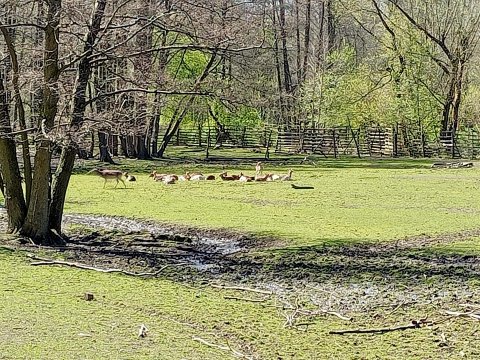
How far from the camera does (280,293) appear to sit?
9633mm

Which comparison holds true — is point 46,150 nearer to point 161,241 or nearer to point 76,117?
point 76,117

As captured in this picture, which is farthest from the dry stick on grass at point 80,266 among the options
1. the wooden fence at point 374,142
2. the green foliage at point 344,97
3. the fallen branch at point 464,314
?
the green foliage at point 344,97

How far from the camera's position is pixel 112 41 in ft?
40.9

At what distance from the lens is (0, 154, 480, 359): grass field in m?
6.98

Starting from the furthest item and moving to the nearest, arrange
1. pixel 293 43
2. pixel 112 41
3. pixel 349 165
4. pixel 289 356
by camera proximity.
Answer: pixel 293 43 → pixel 349 165 → pixel 112 41 → pixel 289 356

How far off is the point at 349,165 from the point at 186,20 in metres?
24.1

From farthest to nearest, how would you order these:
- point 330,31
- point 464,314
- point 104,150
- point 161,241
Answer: point 330,31 → point 104,150 → point 161,241 → point 464,314

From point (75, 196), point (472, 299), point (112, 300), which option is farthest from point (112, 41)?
point (75, 196)

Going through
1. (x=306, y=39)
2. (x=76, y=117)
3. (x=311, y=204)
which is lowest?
(x=311, y=204)

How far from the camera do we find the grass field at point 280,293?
6.98 meters

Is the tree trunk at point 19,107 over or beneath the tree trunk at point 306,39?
beneath

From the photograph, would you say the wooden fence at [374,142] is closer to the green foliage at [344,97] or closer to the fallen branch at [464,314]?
the green foliage at [344,97]

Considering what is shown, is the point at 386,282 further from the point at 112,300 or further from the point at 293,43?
the point at 293,43

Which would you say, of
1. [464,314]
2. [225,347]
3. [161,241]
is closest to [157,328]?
[225,347]
